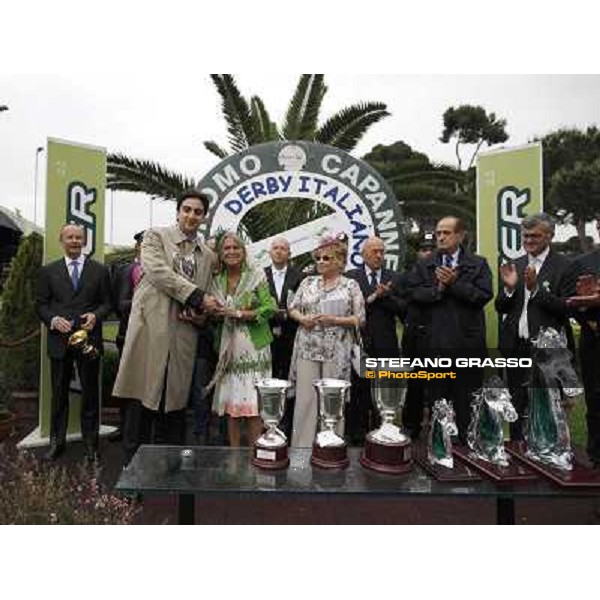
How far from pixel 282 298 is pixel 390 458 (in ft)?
5.74

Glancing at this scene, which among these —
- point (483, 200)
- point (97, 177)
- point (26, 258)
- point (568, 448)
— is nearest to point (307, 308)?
point (568, 448)

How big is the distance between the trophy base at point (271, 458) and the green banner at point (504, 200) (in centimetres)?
220

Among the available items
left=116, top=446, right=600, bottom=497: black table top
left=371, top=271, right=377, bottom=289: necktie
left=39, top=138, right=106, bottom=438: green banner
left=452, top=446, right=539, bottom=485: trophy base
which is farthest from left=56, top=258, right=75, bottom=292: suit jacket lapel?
left=452, top=446, right=539, bottom=485: trophy base

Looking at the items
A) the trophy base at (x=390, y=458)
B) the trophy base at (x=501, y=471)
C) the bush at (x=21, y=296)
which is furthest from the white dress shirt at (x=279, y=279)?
the bush at (x=21, y=296)

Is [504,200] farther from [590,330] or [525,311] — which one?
[590,330]

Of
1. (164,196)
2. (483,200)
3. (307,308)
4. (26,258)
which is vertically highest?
(164,196)

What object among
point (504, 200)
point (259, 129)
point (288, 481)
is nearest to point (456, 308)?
point (504, 200)

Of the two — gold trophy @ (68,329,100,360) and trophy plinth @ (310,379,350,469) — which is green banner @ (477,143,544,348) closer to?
trophy plinth @ (310,379,350,469)

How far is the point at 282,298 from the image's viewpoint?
3723 mm

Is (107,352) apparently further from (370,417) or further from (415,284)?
(415,284)

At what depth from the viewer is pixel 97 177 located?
13.3 feet

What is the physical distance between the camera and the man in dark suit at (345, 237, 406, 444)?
361 cm

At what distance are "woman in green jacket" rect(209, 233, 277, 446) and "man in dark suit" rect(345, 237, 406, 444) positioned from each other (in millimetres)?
812

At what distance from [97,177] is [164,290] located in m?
1.63
